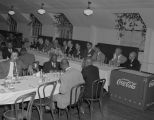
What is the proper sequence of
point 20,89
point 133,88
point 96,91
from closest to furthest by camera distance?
point 20,89
point 96,91
point 133,88

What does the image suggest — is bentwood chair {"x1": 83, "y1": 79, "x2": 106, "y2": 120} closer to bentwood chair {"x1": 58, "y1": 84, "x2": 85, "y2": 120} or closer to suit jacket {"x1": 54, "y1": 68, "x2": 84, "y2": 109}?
bentwood chair {"x1": 58, "y1": 84, "x2": 85, "y2": 120}

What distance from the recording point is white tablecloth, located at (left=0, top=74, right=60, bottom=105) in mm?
3625

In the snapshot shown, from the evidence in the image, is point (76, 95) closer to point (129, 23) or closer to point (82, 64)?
point (82, 64)

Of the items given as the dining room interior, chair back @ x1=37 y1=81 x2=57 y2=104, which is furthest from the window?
chair back @ x1=37 y1=81 x2=57 y2=104

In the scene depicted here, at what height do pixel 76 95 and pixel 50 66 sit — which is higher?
pixel 50 66

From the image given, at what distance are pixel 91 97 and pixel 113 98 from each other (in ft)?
5.02

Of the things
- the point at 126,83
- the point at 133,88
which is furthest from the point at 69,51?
the point at 133,88

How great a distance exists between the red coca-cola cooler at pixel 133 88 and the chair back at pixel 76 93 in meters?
1.70

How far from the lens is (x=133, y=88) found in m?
5.50

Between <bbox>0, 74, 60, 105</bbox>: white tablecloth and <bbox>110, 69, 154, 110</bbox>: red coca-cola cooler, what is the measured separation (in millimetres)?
1740

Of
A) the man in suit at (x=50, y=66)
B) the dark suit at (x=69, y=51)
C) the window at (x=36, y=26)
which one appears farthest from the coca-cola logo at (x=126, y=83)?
the window at (x=36, y=26)

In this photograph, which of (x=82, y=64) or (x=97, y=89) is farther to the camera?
(x=82, y=64)

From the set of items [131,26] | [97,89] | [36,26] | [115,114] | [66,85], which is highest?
[36,26]

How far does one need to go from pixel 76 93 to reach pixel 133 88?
1884mm
